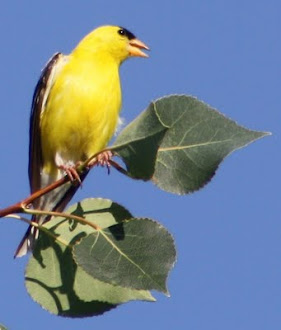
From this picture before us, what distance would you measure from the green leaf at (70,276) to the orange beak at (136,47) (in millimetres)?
2981

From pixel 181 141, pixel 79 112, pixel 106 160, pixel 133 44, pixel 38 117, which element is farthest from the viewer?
pixel 133 44

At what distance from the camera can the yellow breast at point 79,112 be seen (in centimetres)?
526

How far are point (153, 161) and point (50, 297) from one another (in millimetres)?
951

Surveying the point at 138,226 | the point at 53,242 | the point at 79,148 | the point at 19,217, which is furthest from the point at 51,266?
the point at 79,148

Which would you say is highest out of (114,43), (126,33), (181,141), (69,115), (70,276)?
(126,33)

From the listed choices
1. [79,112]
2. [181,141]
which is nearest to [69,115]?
[79,112]

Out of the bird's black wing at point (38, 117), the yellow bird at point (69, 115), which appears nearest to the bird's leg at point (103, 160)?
the yellow bird at point (69, 115)

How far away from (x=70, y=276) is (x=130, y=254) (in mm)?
485

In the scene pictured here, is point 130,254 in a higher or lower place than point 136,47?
lower

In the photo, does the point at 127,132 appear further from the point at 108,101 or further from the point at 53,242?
the point at 108,101

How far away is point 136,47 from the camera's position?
6.27 meters

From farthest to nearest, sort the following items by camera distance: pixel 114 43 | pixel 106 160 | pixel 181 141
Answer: pixel 114 43, pixel 106 160, pixel 181 141

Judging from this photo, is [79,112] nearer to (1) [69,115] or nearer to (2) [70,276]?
(1) [69,115]

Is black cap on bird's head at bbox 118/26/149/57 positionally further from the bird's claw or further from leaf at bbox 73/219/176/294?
leaf at bbox 73/219/176/294
